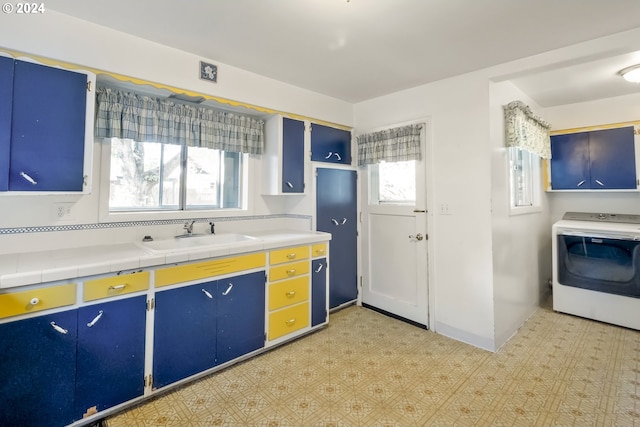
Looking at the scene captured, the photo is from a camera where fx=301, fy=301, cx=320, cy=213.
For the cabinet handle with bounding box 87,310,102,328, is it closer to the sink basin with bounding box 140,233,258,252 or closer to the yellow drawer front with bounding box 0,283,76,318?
the yellow drawer front with bounding box 0,283,76,318

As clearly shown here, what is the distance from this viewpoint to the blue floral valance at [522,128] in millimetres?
2734

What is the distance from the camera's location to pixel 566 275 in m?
3.28

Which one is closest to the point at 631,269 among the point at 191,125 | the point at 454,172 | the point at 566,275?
the point at 566,275

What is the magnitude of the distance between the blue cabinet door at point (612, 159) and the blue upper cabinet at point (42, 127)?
197 inches

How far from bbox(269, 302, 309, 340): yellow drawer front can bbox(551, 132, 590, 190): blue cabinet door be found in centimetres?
353

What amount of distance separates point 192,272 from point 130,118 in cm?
128

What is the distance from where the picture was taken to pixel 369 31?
2.06 meters

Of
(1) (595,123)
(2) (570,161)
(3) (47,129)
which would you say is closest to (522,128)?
(2) (570,161)

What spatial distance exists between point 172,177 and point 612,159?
475cm

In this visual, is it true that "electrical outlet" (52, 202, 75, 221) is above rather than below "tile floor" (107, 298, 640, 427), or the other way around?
above

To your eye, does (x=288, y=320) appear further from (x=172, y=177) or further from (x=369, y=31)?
(x=369, y=31)

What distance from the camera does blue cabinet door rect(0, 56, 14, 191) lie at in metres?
1.69

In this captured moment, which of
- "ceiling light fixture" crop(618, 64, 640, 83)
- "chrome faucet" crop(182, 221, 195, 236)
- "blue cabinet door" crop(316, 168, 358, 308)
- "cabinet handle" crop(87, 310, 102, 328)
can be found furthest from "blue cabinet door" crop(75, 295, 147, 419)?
"ceiling light fixture" crop(618, 64, 640, 83)

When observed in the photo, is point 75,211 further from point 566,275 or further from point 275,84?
point 566,275
